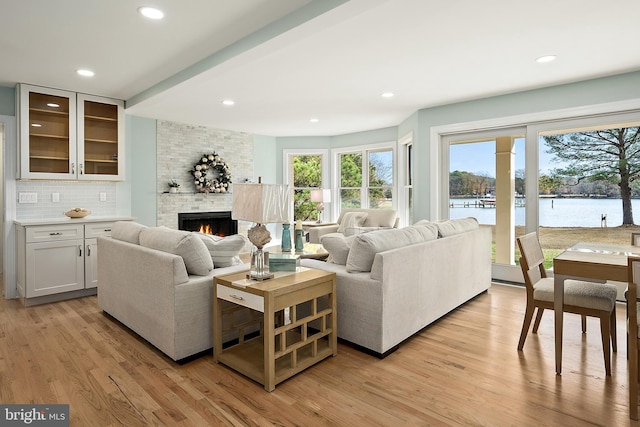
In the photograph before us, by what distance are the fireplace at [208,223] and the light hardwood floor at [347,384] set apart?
341 cm

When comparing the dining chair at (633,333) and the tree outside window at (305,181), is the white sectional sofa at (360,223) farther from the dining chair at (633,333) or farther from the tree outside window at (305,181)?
the dining chair at (633,333)

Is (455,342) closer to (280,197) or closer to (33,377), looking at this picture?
(280,197)

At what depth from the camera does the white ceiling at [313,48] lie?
254 centimetres

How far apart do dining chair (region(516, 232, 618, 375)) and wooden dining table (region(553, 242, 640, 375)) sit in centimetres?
16

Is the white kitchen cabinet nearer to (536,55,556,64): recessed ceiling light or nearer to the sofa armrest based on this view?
the sofa armrest

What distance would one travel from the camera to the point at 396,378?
233 centimetres

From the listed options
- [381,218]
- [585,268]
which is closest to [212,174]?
[381,218]

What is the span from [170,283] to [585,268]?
261 cm

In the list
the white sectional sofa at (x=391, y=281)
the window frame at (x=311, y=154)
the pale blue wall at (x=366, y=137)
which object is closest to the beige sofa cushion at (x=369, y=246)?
the white sectional sofa at (x=391, y=281)

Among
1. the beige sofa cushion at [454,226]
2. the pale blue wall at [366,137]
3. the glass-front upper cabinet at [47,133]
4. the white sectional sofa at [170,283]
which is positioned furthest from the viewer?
the pale blue wall at [366,137]

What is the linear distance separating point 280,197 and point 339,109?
11.3 feet

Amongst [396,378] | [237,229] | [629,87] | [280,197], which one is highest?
[629,87]

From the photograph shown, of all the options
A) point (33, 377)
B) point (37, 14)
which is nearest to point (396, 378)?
point (33, 377)

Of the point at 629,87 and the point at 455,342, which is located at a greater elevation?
the point at 629,87
